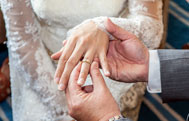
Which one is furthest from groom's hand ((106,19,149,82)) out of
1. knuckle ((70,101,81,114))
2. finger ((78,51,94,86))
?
knuckle ((70,101,81,114))

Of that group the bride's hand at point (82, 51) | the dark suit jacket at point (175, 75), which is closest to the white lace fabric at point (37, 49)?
the bride's hand at point (82, 51)

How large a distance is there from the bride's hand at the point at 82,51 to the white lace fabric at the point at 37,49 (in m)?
0.10

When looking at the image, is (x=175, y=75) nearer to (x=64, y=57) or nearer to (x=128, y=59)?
(x=128, y=59)

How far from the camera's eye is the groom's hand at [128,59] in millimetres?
948

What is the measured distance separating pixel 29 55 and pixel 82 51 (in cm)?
29

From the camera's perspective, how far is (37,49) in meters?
1.10

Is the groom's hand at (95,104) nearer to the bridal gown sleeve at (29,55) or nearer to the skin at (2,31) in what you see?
the bridal gown sleeve at (29,55)

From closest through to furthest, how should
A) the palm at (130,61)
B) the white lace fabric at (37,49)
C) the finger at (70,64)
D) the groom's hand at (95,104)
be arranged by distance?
the groom's hand at (95,104) → the finger at (70,64) → the palm at (130,61) → the white lace fabric at (37,49)

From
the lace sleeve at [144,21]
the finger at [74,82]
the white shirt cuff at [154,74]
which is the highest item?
the lace sleeve at [144,21]

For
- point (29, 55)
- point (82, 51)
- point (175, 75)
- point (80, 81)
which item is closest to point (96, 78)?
point (80, 81)

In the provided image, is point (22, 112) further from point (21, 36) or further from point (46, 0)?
point (46, 0)

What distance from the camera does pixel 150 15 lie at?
3.58 ft

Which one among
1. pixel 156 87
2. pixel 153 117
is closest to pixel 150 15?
pixel 156 87

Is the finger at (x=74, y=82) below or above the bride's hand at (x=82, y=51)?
below
